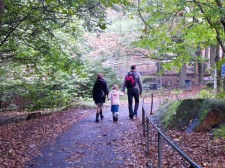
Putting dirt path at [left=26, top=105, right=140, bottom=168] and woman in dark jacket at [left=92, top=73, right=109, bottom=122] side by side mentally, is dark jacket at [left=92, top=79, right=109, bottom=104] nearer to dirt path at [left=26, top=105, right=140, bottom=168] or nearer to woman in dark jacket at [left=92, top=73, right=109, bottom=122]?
woman in dark jacket at [left=92, top=73, right=109, bottom=122]

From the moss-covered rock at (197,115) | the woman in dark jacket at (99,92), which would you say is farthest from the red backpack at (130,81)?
the moss-covered rock at (197,115)

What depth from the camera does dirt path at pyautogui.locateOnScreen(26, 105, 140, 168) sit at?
21.3ft

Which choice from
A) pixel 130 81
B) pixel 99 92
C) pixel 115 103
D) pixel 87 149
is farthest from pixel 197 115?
pixel 99 92

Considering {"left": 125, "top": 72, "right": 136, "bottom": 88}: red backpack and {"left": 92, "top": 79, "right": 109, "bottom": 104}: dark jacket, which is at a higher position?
{"left": 125, "top": 72, "right": 136, "bottom": 88}: red backpack

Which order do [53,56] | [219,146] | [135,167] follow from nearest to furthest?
[135,167]
[219,146]
[53,56]

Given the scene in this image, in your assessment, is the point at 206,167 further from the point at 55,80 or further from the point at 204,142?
the point at 55,80

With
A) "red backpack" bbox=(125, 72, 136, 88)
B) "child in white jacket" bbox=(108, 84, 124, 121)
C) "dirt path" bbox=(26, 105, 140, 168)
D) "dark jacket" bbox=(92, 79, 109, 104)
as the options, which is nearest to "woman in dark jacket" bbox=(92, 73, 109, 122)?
"dark jacket" bbox=(92, 79, 109, 104)

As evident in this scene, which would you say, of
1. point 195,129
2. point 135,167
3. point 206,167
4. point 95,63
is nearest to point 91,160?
point 135,167

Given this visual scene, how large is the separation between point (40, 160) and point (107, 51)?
2284 centimetres

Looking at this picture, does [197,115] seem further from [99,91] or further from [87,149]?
[99,91]

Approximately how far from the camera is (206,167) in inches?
208

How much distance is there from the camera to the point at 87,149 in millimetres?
7613

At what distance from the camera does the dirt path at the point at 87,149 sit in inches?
256

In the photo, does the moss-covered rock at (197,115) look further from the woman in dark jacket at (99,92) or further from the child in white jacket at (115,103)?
the woman in dark jacket at (99,92)
